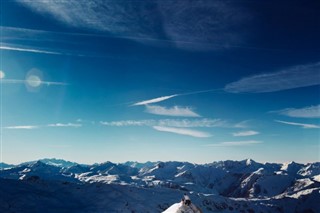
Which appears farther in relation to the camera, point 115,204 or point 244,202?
point 244,202

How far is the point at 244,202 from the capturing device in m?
172

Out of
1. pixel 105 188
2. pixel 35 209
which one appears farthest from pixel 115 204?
pixel 35 209

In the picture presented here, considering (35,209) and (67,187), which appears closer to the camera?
(35,209)

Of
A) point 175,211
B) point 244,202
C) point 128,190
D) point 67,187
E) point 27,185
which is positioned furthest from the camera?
point 244,202

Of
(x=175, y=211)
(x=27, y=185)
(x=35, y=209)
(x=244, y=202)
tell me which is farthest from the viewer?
(x=244, y=202)

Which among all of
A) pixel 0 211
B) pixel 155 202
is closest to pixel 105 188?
pixel 155 202

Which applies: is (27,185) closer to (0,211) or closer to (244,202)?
(0,211)

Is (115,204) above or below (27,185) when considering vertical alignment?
below

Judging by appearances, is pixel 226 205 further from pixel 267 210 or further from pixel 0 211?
pixel 0 211

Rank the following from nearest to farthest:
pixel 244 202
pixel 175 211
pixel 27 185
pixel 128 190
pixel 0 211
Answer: pixel 175 211 < pixel 0 211 < pixel 27 185 < pixel 128 190 < pixel 244 202

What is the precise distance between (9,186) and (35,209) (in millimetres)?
16568

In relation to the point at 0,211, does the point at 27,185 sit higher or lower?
higher

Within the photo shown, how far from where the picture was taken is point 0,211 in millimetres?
83750

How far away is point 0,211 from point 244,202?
5095 inches
